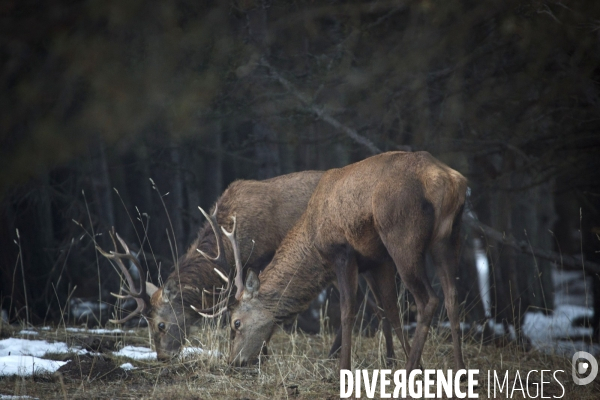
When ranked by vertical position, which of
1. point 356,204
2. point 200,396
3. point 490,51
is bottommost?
point 200,396

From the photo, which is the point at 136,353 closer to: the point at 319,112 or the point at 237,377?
the point at 237,377

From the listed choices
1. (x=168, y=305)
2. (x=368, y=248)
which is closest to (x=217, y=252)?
(x=168, y=305)

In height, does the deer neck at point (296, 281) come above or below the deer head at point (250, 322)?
above

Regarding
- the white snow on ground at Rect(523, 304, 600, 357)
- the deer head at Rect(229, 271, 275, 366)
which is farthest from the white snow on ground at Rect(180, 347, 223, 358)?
the white snow on ground at Rect(523, 304, 600, 357)

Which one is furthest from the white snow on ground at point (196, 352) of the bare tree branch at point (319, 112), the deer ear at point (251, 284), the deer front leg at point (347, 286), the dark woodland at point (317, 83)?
the bare tree branch at point (319, 112)

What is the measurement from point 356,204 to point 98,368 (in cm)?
243

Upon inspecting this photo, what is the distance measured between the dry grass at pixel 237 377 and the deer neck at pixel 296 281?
0.45 m

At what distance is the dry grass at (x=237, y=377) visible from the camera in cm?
514

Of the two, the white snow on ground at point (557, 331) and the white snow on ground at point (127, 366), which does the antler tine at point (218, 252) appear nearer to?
the white snow on ground at point (127, 366)

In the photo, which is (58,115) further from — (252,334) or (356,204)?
(356,204)

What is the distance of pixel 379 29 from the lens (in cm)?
856

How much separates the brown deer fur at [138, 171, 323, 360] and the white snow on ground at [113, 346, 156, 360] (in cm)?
15

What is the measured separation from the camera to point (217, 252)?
741 centimetres

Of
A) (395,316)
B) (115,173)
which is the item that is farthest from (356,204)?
(115,173)
